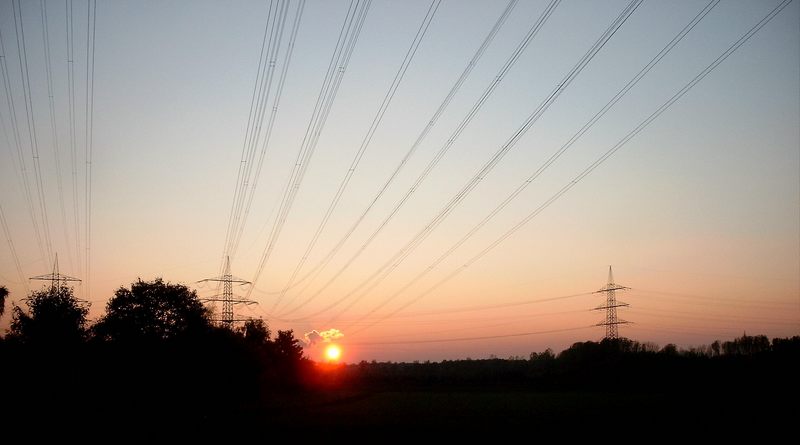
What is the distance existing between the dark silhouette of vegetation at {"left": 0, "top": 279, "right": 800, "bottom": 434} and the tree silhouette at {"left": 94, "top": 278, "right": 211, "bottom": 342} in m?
0.19

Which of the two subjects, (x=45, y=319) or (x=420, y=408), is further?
(x=45, y=319)

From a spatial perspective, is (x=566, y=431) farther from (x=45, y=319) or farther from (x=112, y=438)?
(x=45, y=319)

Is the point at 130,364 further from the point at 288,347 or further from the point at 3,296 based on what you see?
the point at 288,347

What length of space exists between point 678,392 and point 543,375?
50.7m

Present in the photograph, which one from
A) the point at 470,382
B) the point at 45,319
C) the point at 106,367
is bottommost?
the point at 470,382

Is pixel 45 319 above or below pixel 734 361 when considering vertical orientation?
above

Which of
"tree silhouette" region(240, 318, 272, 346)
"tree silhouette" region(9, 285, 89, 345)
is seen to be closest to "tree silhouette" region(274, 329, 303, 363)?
"tree silhouette" region(240, 318, 272, 346)

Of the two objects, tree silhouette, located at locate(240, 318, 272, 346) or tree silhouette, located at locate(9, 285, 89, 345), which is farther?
tree silhouette, located at locate(240, 318, 272, 346)

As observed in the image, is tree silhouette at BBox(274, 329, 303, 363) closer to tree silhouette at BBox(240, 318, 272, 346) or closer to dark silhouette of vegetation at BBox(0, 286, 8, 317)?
tree silhouette at BBox(240, 318, 272, 346)

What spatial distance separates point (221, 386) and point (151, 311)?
29910 mm

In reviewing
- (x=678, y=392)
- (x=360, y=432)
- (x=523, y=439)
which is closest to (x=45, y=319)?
(x=360, y=432)

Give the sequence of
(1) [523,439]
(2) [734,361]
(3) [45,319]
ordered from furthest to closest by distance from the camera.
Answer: (3) [45,319] < (2) [734,361] < (1) [523,439]

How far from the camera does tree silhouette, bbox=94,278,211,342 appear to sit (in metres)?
92.9

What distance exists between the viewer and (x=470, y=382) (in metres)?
122
